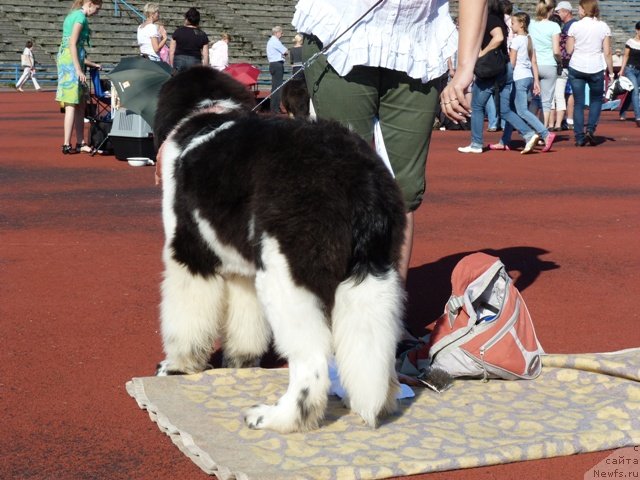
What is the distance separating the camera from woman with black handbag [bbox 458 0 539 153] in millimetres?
13188

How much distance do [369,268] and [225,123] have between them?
3.77ft

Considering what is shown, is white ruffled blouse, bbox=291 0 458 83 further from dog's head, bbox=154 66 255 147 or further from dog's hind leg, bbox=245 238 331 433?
dog's hind leg, bbox=245 238 331 433

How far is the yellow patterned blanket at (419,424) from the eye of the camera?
3.48 m

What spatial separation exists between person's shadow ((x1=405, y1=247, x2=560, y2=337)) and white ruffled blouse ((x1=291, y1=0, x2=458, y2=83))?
170 cm

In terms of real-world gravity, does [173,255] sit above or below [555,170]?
above

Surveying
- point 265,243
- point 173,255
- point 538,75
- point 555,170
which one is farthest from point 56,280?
point 538,75

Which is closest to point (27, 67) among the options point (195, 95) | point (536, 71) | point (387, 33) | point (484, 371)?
point (536, 71)

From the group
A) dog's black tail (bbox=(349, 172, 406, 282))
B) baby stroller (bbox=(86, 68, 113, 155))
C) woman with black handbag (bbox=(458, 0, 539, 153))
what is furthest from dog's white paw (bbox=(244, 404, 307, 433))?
woman with black handbag (bbox=(458, 0, 539, 153))

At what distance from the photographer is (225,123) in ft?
14.1

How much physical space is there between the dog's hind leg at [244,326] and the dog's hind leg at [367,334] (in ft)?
3.17

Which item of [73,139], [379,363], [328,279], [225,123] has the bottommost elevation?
[73,139]

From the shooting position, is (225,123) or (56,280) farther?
(56,280)

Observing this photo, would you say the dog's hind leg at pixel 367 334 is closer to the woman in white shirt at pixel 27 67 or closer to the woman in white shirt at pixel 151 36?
the woman in white shirt at pixel 151 36

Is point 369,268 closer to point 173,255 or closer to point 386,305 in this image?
point 386,305
